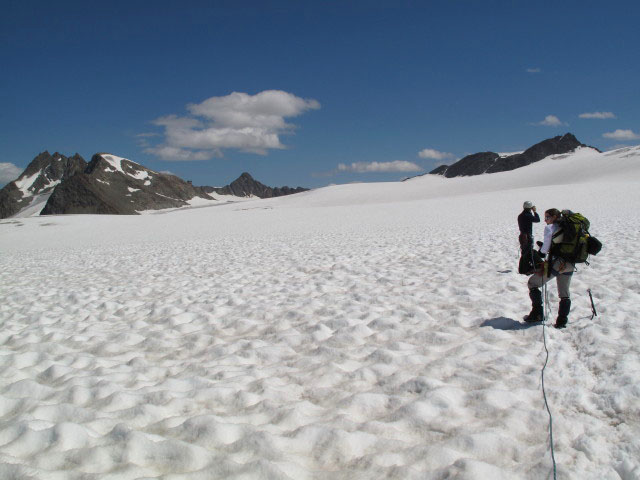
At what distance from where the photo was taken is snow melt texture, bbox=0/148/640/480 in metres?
3.48

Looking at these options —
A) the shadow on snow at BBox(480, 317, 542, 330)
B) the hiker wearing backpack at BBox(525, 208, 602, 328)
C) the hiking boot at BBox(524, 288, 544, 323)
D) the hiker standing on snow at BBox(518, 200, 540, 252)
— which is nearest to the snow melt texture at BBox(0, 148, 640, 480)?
the shadow on snow at BBox(480, 317, 542, 330)

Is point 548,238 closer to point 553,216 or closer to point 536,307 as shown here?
point 553,216

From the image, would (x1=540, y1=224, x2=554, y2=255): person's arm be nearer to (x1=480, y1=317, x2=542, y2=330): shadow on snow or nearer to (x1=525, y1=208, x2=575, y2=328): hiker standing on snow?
(x1=525, y1=208, x2=575, y2=328): hiker standing on snow

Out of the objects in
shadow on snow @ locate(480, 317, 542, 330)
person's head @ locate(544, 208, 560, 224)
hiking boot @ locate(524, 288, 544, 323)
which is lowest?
shadow on snow @ locate(480, 317, 542, 330)

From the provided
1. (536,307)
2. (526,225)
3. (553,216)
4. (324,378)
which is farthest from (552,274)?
(526,225)

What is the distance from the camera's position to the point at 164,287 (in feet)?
37.3

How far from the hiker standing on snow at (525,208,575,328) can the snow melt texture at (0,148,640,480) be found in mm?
229

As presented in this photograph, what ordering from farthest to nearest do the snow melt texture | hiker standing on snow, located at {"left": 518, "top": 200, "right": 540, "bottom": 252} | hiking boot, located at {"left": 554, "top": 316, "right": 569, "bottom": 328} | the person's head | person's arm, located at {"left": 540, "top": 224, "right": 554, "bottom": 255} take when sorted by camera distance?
hiker standing on snow, located at {"left": 518, "top": 200, "right": 540, "bottom": 252}, hiking boot, located at {"left": 554, "top": 316, "right": 569, "bottom": 328}, person's arm, located at {"left": 540, "top": 224, "right": 554, "bottom": 255}, the person's head, the snow melt texture

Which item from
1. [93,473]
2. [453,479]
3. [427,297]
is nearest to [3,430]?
[93,473]

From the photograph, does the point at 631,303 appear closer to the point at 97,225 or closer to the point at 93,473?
the point at 93,473

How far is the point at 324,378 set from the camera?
5168 millimetres

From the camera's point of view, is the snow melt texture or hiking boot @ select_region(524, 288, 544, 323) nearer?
the snow melt texture

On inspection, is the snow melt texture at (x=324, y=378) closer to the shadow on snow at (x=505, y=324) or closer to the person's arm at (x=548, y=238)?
the shadow on snow at (x=505, y=324)

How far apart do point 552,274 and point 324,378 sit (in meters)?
3.81
